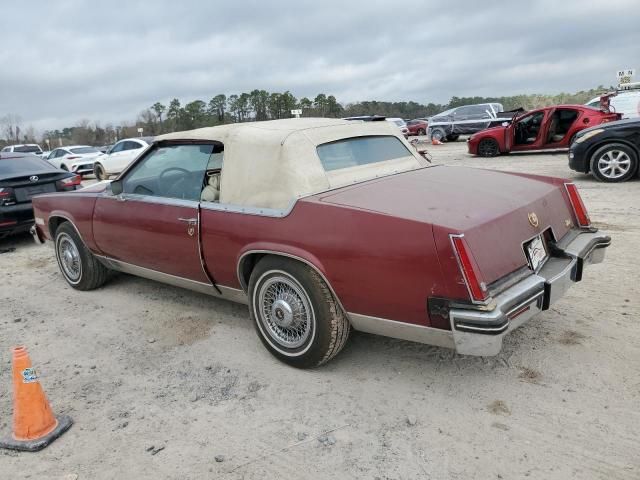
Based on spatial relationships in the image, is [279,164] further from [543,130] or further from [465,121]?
[465,121]

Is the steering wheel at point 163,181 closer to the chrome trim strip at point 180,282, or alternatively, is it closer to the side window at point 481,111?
the chrome trim strip at point 180,282

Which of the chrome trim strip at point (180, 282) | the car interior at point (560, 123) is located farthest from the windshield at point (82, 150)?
the chrome trim strip at point (180, 282)

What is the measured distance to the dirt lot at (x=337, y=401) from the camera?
8.21 feet

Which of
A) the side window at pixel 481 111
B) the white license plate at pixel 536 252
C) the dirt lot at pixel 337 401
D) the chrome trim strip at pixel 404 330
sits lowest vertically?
the dirt lot at pixel 337 401

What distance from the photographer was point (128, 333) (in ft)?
13.8

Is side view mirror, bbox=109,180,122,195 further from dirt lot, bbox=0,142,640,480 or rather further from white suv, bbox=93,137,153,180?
white suv, bbox=93,137,153,180

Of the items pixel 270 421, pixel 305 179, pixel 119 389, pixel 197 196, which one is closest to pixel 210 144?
pixel 197 196

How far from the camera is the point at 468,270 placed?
2.56 meters

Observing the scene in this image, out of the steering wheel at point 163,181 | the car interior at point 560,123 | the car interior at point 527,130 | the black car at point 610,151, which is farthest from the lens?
the car interior at point 527,130

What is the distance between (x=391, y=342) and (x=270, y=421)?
3.86 ft

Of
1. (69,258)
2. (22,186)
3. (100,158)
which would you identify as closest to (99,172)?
(100,158)

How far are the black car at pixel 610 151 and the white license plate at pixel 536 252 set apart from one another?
6.78 m

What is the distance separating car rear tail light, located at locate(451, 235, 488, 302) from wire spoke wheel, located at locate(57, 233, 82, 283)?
4067mm

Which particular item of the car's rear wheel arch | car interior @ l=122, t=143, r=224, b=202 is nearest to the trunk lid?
car interior @ l=122, t=143, r=224, b=202
